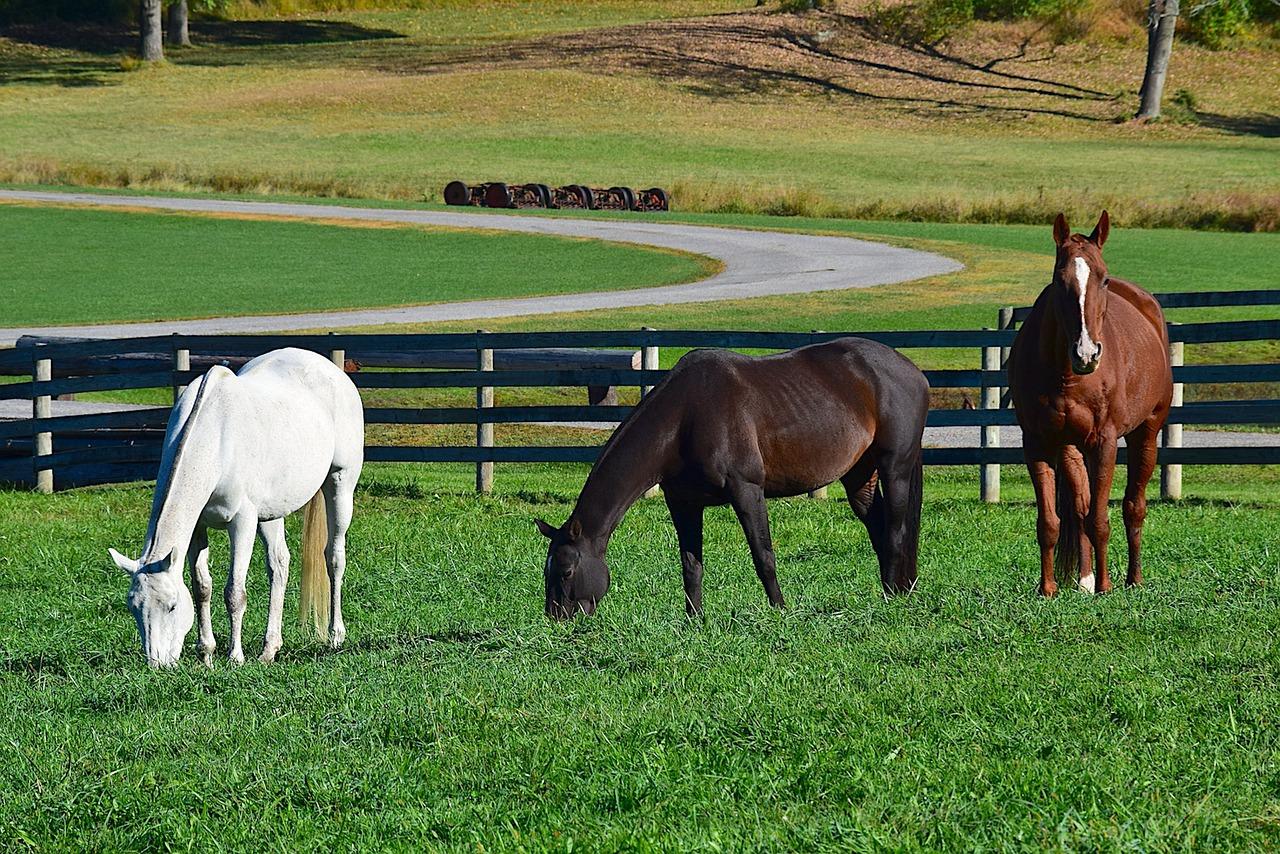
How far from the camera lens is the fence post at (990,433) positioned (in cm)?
1439

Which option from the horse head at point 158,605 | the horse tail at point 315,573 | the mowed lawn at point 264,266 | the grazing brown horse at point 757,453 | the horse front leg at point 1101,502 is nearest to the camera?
the horse head at point 158,605

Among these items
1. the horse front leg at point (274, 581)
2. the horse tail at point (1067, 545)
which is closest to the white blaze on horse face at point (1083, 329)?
the horse tail at point (1067, 545)

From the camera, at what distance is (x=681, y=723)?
6070 millimetres

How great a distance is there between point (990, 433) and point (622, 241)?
1051 inches

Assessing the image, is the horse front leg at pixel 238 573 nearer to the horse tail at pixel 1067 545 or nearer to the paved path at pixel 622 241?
the horse tail at pixel 1067 545

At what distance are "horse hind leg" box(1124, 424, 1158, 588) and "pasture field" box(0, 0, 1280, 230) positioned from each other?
119ft

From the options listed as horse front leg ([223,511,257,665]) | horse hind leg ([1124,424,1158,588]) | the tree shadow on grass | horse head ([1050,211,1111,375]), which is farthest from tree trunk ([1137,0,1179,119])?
horse front leg ([223,511,257,665])

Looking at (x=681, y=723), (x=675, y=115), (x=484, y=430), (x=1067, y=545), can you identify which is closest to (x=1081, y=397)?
(x=1067, y=545)

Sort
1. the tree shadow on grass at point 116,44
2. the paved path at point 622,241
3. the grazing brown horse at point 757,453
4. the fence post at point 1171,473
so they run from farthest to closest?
the tree shadow on grass at point 116,44, the paved path at point 622,241, the fence post at point 1171,473, the grazing brown horse at point 757,453

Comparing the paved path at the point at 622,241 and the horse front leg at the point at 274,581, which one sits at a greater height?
the horse front leg at the point at 274,581

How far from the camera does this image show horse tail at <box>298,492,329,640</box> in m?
9.20

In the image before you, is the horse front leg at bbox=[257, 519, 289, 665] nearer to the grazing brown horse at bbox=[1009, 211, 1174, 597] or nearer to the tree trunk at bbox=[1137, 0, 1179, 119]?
the grazing brown horse at bbox=[1009, 211, 1174, 597]

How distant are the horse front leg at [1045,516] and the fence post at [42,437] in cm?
1094

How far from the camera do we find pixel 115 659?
8320 millimetres
